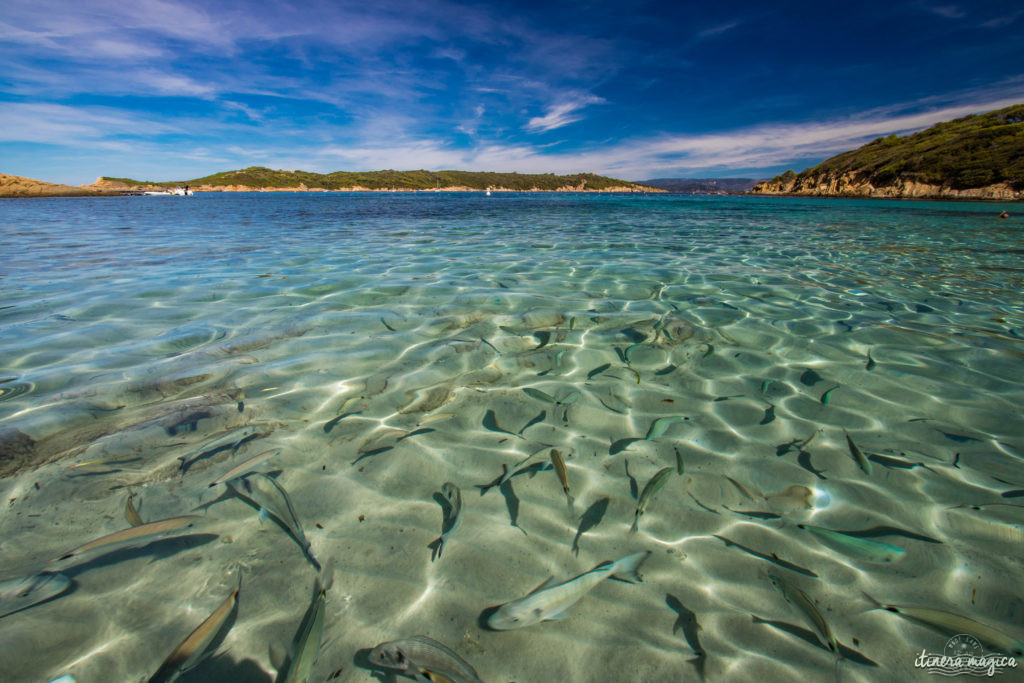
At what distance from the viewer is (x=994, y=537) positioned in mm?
1687

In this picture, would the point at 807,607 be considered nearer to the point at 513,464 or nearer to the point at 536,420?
the point at 513,464

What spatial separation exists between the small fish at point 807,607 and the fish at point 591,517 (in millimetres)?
678

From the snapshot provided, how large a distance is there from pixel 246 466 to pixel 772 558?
2.55 m

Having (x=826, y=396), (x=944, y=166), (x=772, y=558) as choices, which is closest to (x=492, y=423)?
(x=772, y=558)

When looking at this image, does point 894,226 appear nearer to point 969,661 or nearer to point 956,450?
point 956,450

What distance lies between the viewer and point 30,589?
4.65ft

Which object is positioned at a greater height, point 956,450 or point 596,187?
point 596,187

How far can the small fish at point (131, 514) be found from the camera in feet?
5.66

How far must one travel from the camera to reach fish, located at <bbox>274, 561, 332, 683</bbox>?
1170 mm

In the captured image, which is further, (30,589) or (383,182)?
(383,182)

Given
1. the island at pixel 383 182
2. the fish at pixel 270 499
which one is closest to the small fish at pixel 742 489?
the fish at pixel 270 499

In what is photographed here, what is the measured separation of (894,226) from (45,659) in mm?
21773

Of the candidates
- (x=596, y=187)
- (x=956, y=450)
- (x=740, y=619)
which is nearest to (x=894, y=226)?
(x=956, y=450)

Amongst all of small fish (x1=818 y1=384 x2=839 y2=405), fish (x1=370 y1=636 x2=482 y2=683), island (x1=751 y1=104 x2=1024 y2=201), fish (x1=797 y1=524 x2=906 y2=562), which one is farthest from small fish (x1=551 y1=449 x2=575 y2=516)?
island (x1=751 y1=104 x2=1024 y2=201)
